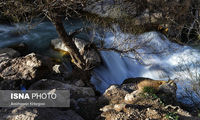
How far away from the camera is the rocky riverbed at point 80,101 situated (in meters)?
3.64

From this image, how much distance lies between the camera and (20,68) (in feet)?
18.2

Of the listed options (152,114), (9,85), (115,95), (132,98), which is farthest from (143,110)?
(9,85)

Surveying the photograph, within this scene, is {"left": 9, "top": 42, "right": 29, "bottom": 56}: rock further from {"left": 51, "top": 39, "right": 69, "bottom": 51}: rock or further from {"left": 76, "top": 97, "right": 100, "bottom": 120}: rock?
{"left": 76, "top": 97, "right": 100, "bottom": 120}: rock

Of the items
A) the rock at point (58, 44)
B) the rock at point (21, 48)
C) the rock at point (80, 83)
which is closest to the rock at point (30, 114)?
the rock at point (80, 83)

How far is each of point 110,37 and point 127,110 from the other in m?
6.51

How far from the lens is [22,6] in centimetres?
466

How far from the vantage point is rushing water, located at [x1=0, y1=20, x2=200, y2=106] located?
826 cm

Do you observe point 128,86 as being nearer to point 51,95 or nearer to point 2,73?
point 51,95

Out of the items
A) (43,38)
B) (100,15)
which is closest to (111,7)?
(100,15)

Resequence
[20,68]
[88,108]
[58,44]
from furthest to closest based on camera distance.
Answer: [58,44]
[20,68]
[88,108]

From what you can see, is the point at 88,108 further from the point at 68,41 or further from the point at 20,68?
the point at 20,68

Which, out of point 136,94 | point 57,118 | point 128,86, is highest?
point 57,118

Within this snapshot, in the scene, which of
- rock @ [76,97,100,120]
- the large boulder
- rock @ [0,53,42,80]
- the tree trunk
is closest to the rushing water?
the tree trunk

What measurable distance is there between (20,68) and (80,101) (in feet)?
7.24
